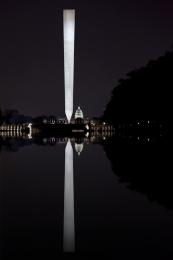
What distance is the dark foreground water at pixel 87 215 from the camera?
6031 millimetres

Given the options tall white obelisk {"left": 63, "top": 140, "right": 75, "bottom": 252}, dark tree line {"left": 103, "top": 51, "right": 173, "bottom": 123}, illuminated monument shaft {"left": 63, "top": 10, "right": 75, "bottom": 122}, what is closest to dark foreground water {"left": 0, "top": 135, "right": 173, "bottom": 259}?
tall white obelisk {"left": 63, "top": 140, "right": 75, "bottom": 252}

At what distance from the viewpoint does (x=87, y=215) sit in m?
7.99

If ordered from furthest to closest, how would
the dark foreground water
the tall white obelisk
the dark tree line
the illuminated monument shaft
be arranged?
the illuminated monument shaft, the dark tree line, the tall white obelisk, the dark foreground water

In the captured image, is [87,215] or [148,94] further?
[148,94]

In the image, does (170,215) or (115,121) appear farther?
(115,121)

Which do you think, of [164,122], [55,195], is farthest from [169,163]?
[164,122]

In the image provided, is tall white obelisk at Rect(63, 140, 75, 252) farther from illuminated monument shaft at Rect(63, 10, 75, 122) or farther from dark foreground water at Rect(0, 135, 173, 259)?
illuminated monument shaft at Rect(63, 10, 75, 122)

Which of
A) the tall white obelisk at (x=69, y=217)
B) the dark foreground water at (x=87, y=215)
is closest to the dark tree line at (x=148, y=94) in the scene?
the dark foreground water at (x=87, y=215)

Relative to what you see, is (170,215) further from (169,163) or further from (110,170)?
(169,163)

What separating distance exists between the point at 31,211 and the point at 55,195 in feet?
6.35

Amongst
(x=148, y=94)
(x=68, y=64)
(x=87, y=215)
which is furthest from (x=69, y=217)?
(x=68, y=64)

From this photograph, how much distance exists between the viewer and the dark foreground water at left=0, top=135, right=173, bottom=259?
6031mm

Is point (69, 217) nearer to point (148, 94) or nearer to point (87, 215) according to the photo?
point (87, 215)

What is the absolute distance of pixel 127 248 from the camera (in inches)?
237
